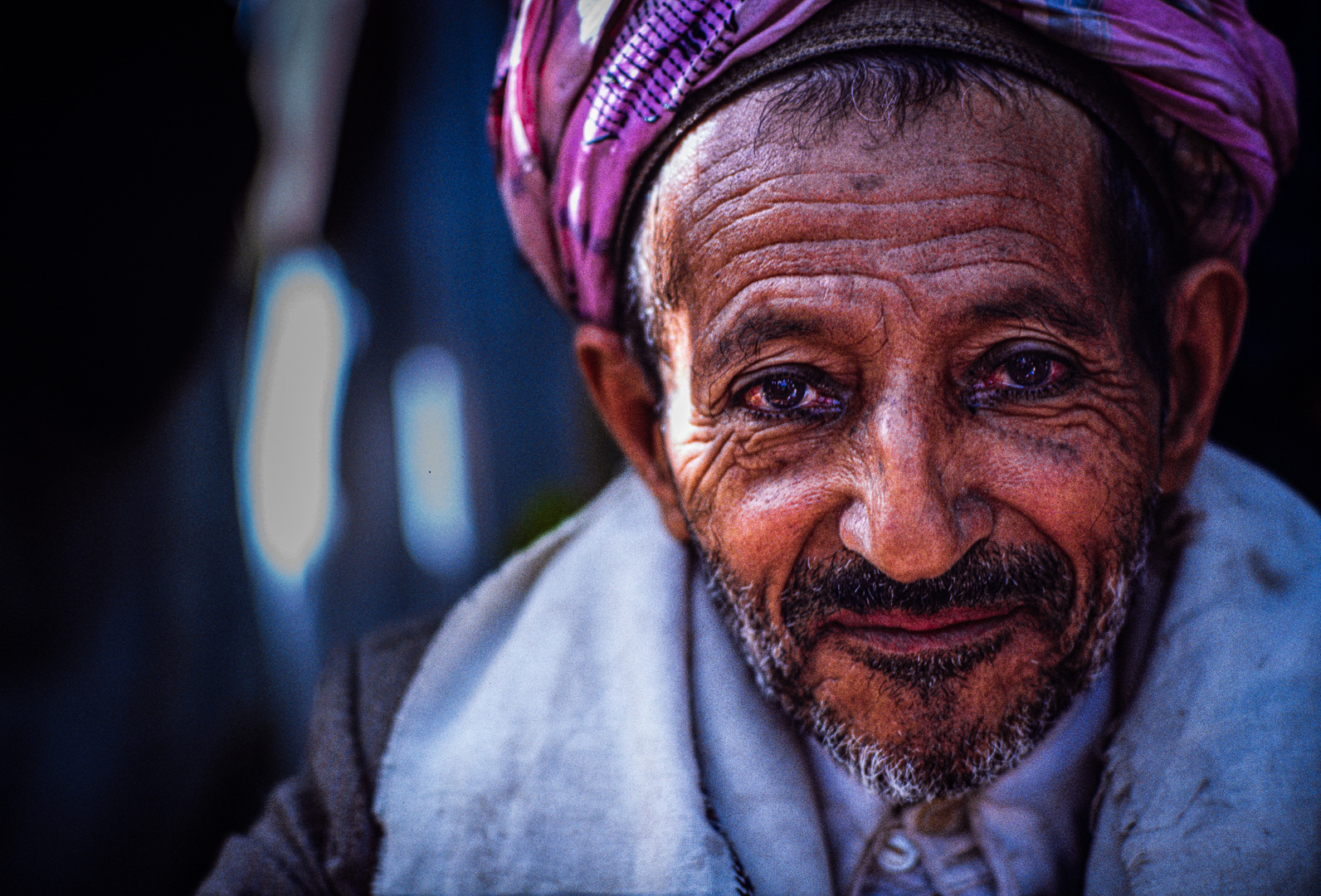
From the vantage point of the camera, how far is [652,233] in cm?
162

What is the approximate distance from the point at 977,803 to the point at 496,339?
3.47m

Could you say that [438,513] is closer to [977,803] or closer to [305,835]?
[305,835]

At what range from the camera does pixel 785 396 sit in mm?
1527

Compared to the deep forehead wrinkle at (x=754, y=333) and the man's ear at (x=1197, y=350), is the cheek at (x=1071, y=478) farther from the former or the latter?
the deep forehead wrinkle at (x=754, y=333)

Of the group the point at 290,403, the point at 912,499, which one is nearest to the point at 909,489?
the point at 912,499

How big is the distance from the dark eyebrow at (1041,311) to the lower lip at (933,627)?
1.68 feet

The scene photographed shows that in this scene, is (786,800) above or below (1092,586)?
below

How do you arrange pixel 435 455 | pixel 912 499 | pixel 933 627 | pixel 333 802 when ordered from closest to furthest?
1. pixel 912 499
2. pixel 933 627
3. pixel 333 802
4. pixel 435 455

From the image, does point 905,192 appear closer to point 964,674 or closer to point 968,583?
point 968,583

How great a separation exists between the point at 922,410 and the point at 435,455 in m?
3.55

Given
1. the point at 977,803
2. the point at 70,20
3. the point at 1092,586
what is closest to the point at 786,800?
the point at 977,803

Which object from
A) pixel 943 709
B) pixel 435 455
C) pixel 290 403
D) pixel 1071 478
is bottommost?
pixel 435 455

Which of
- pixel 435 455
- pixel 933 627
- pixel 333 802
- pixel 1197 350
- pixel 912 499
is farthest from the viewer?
pixel 435 455

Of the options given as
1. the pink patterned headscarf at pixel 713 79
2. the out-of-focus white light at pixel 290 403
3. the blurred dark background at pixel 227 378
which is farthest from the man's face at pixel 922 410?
the out-of-focus white light at pixel 290 403
